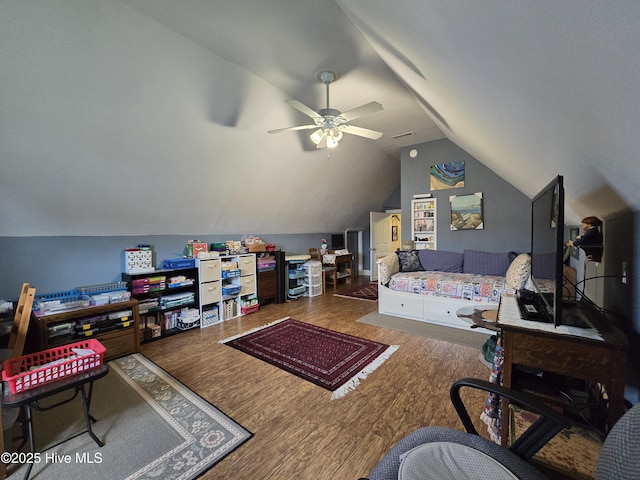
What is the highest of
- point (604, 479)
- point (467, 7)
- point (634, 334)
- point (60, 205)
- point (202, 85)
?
point (202, 85)

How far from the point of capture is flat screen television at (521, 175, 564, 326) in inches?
45.3

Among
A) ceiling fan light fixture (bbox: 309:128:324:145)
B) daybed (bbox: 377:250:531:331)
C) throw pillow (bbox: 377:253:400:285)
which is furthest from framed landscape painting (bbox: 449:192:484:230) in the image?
ceiling fan light fixture (bbox: 309:128:324:145)

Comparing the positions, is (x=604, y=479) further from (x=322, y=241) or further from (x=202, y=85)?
(x=322, y=241)

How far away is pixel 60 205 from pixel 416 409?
3.68 m

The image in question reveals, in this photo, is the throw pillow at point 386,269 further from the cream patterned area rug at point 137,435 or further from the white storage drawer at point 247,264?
the cream patterned area rug at point 137,435

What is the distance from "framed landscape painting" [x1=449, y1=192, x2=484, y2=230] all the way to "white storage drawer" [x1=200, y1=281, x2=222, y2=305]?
156 inches

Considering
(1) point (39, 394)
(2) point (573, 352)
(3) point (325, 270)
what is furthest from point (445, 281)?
(1) point (39, 394)

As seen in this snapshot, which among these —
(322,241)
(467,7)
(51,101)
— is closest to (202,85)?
(51,101)

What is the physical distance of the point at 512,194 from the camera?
13.4 ft

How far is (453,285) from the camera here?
3.48 m

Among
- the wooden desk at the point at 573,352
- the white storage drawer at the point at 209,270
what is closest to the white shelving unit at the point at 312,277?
the white storage drawer at the point at 209,270

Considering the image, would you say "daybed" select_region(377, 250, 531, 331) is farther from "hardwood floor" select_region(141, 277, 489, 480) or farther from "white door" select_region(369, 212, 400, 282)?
"white door" select_region(369, 212, 400, 282)

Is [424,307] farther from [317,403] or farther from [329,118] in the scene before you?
A: [329,118]

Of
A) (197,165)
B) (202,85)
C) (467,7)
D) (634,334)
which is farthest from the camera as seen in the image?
(197,165)
